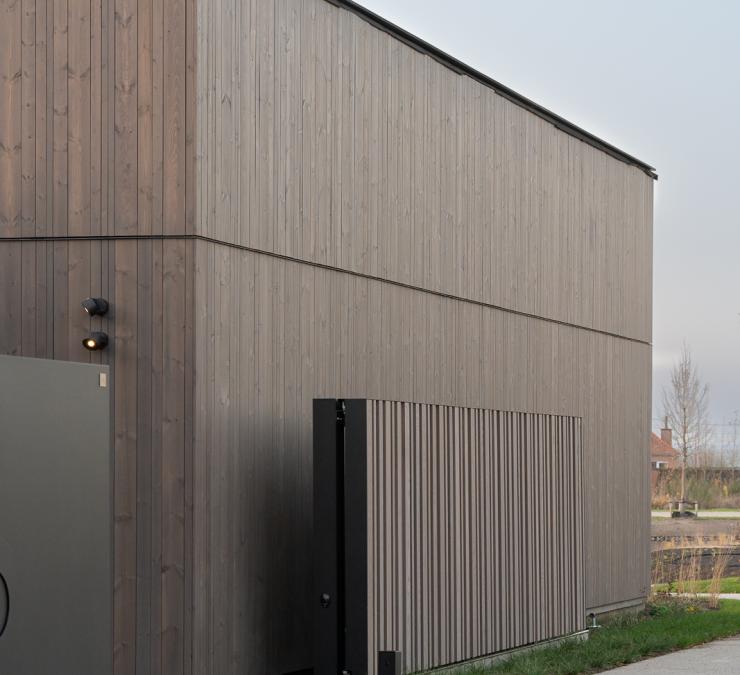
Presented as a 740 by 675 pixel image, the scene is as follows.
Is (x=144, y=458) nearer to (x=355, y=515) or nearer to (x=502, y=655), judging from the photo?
(x=355, y=515)

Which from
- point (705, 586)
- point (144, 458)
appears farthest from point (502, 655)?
point (705, 586)

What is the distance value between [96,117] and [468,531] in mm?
5104

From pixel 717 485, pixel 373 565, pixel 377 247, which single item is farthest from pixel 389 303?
pixel 717 485

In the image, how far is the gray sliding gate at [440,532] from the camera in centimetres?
1072

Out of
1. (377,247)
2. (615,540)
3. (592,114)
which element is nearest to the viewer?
(377,247)

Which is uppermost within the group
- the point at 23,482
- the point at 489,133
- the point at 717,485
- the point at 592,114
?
the point at 592,114

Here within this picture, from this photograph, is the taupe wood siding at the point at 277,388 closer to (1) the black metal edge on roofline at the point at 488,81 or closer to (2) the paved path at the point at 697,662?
(1) the black metal edge on roofline at the point at 488,81

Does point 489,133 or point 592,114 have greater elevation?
point 592,114

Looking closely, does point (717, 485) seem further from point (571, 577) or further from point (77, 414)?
point (77, 414)

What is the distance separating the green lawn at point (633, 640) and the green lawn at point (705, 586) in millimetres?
1009

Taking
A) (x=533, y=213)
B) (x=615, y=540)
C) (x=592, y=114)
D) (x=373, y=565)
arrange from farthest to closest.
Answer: (x=592, y=114) → (x=615, y=540) → (x=533, y=213) → (x=373, y=565)

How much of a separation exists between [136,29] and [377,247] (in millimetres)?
3320

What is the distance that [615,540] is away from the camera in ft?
58.2

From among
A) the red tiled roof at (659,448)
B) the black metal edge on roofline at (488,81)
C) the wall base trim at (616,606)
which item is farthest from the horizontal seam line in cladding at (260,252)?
the red tiled roof at (659,448)
